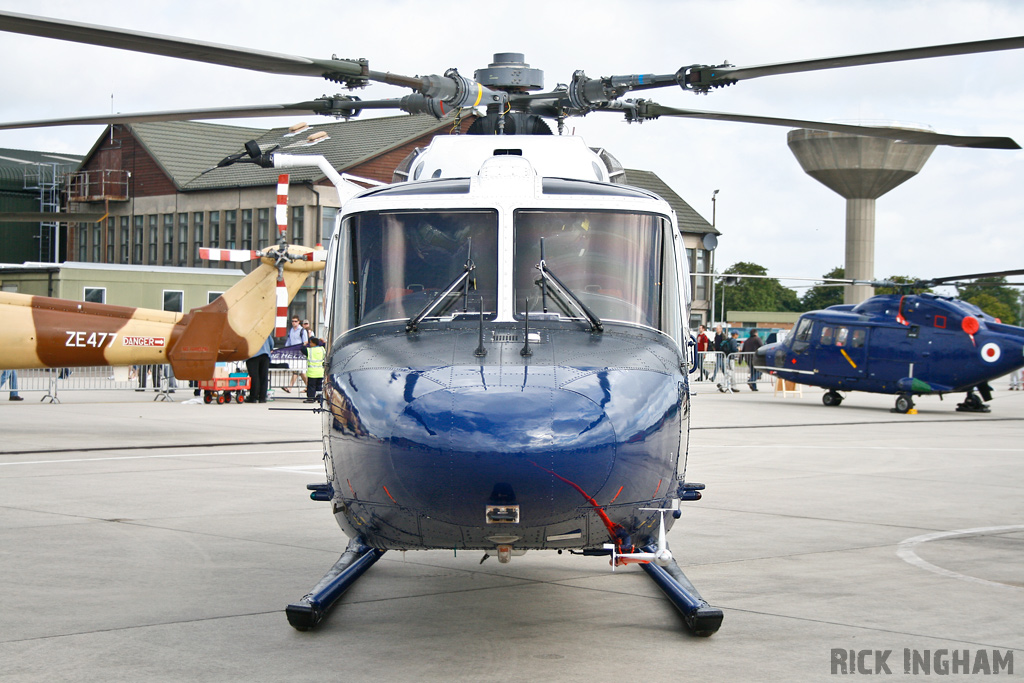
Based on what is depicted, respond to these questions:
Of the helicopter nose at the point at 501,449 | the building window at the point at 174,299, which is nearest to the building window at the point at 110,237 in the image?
the building window at the point at 174,299

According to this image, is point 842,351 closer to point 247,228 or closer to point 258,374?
point 258,374

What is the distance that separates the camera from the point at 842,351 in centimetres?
2692

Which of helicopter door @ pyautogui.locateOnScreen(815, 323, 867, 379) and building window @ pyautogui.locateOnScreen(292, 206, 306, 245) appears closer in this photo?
helicopter door @ pyautogui.locateOnScreen(815, 323, 867, 379)

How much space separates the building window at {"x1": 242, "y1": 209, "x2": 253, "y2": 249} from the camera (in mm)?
53344

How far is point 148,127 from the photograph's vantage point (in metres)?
57.4

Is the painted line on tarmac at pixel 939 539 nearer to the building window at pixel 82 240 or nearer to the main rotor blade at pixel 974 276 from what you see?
the main rotor blade at pixel 974 276

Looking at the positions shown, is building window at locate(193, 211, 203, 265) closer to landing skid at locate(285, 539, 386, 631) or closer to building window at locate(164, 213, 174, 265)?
building window at locate(164, 213, 174, 265)

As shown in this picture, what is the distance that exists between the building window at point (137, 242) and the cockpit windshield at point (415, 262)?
55.5 m

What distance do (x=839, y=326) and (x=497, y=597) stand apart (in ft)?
71.7

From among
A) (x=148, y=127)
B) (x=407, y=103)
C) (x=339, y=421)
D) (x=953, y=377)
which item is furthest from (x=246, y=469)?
(x=148, y=127)

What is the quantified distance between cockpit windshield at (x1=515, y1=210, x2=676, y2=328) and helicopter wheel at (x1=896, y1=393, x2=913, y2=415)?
20.8 m

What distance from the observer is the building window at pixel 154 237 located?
189ft

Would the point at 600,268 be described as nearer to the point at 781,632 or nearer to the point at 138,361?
the point at 781,632

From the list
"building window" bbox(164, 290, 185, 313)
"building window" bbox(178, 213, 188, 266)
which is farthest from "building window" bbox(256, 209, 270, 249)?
"building window" bbox(164, 290, 185, 313)
